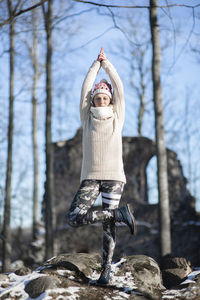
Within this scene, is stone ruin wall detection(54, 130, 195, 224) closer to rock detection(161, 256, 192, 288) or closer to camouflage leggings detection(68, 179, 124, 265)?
rock detection(161, 256, 192, 288)

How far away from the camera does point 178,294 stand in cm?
455

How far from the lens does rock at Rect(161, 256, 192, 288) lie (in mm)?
5316

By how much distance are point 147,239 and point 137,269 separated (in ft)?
22.7

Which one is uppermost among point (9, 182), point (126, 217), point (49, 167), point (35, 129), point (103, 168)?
point (35, 129)

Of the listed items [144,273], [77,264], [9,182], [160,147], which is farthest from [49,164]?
[144,273]

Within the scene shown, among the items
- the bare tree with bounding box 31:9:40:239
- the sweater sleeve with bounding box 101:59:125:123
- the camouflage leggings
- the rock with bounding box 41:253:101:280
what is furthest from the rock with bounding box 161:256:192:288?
the bare tree with bounding box 31:9:40:239

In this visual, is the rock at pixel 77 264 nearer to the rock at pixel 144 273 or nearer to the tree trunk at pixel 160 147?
the rock at pixel 144 273

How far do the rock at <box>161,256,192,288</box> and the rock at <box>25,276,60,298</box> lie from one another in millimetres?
1773

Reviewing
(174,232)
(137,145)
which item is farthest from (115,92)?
(137,145)

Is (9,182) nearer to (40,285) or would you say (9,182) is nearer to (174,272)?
(174,272)

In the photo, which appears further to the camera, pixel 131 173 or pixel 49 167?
pixel 131 173

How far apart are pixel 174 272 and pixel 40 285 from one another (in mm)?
2100

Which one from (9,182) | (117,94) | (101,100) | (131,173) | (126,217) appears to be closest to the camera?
(126,217)

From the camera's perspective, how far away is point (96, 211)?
14.1 feet
